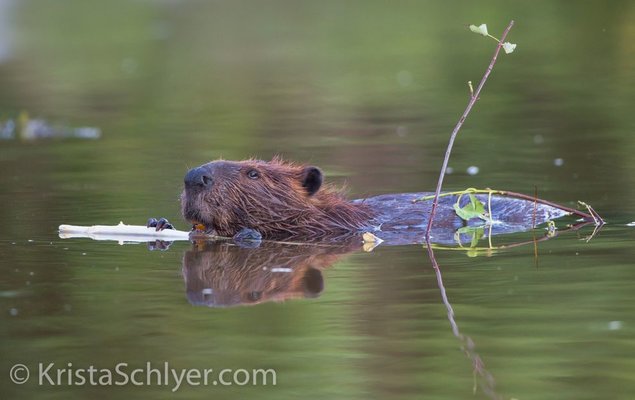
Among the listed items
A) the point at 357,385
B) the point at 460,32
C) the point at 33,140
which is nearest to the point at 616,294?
the point at 357,385

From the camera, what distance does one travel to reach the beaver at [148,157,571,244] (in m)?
7.50

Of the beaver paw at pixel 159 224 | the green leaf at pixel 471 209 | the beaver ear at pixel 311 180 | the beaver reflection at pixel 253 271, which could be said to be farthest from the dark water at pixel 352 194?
the beaver ear at pixel 311 180

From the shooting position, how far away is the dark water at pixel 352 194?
15.9ft

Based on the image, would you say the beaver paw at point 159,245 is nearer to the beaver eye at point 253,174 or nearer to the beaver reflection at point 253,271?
the beaver reflection at point 253,271

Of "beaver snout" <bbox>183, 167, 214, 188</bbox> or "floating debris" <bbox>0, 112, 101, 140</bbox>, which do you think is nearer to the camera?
"beaver snout" <bbox>183, 167, 214, 188</bbox>

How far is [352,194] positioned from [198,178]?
2.31 metres

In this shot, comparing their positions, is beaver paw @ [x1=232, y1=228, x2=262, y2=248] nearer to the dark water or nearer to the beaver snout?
the dark water

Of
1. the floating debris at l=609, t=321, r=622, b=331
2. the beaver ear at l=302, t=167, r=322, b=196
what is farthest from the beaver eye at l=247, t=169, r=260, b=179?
the floating debris at l=609, t=321, r=622, b=331

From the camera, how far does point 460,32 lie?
22562 millimetres

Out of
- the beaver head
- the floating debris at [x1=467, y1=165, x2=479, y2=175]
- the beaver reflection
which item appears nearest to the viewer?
the beaver reflection

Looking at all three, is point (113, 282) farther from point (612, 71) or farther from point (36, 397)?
point (612, 71)

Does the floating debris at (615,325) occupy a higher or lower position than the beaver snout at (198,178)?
lower

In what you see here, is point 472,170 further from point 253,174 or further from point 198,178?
point 198,178

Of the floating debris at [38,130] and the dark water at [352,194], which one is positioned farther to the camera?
the floating debris at [38,130]
